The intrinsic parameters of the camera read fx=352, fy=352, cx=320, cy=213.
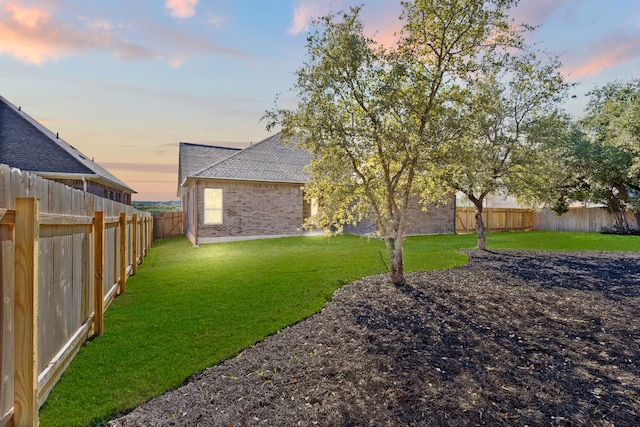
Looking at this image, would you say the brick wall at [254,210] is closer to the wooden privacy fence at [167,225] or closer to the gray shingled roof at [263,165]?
the gray shingled roof at [263,165]

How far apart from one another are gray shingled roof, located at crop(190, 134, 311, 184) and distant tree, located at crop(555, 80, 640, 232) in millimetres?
14821

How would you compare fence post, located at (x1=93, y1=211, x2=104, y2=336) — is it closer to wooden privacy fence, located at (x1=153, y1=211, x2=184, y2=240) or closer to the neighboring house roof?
the neighboring house roof

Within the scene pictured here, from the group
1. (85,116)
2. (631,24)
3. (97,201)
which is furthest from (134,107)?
(631,24)

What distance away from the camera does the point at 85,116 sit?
1162 centimetres

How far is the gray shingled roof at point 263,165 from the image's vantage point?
1664cm

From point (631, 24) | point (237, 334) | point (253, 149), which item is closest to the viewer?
point (237, 334)

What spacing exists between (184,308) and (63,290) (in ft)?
8.61

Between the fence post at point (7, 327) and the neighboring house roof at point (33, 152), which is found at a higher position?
the neighboring house roof at point (33, 152)

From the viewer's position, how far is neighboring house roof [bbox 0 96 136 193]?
46.4ft

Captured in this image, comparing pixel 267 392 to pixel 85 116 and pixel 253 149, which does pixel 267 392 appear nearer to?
pixel 85 116

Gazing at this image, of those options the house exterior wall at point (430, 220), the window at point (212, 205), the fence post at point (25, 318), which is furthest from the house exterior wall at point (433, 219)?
the fence post at point (25, 318)

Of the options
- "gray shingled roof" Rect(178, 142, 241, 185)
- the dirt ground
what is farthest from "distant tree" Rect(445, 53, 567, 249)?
"gray shingled roof" Rect(178, 142, 241, 185)

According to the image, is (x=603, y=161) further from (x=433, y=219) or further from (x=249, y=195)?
(x=249, y=195)

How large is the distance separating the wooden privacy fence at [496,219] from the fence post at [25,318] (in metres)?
24.1
